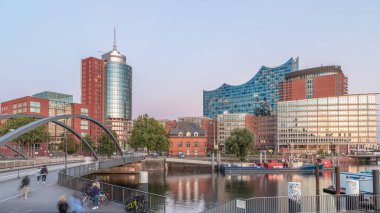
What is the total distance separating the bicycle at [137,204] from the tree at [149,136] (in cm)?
8117

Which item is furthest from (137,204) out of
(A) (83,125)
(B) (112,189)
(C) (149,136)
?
(A) (83,125)

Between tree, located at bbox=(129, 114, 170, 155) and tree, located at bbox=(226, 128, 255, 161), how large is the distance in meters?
19.2

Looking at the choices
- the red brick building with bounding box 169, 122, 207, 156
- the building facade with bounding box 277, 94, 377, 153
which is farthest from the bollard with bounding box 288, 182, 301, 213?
the building facade with bounding box 277, 94, 377, 153

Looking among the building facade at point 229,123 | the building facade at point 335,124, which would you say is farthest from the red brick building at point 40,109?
the building facade at point 335,124

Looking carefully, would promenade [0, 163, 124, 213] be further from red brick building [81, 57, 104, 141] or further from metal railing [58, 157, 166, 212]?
red brick building [81, 57, 104, 141]

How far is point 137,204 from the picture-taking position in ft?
65.9

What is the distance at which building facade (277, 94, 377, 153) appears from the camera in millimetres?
164125

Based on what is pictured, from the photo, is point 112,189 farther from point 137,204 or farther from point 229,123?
Answer: point 229,123

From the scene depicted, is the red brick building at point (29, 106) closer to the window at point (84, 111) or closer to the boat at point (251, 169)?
the window at point (84, 111)

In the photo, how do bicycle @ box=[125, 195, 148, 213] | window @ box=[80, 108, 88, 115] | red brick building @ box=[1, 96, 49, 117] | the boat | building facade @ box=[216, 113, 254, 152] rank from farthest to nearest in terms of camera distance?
1. building facade @ box=[216, 113, 254, 152]
2. window @ box=[80, 108, 88, 115]
3. red brick building @ box=[1, 96, 49, 117]
4. the boat
5. bicycle @ box=[125, 195, 148, 213]

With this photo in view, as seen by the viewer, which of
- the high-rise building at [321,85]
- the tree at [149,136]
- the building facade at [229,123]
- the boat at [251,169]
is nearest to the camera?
the boat at [251,169]

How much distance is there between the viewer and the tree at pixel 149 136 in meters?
102

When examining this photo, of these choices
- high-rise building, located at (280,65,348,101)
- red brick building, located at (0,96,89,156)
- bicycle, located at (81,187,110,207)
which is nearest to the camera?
bicycle, located at (81,187,110,207)

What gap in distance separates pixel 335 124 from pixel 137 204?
536 ft
